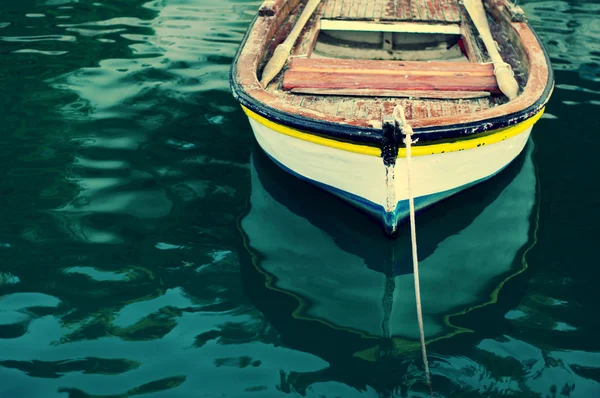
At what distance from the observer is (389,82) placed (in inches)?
245

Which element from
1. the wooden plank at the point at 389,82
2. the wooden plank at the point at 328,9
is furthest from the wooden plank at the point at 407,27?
the wooden plank at the point at 389,82

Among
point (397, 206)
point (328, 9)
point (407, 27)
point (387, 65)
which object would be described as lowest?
point (397, 206)

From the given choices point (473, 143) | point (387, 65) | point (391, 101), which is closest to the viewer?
point (473, 143)

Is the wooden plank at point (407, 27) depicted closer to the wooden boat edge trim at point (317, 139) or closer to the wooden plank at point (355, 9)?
the wooden plank at point (355, 9)

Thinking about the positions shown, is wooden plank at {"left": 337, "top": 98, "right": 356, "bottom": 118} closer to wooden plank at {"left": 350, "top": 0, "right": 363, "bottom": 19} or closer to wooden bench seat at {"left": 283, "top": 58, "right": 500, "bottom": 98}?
wooden bench seat at {"left": 283, "top": 58, "right": 500, "bottom": 98}

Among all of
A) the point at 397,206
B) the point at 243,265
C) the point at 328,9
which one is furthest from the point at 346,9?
the point at 243,265

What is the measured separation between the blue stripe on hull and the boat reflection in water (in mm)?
207

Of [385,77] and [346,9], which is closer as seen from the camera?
[385,77]

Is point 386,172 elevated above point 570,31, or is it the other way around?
point 570,31

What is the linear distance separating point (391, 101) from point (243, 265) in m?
1.98

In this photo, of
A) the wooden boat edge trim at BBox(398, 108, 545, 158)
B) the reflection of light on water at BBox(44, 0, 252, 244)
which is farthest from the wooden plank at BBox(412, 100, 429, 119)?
the reflection of light on water at BBox(44, 0, 252, 244)

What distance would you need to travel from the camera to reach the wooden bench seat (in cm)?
620

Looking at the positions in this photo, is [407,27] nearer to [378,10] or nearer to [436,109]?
[378,10]

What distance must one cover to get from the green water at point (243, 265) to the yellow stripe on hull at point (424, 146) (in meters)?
0.89
